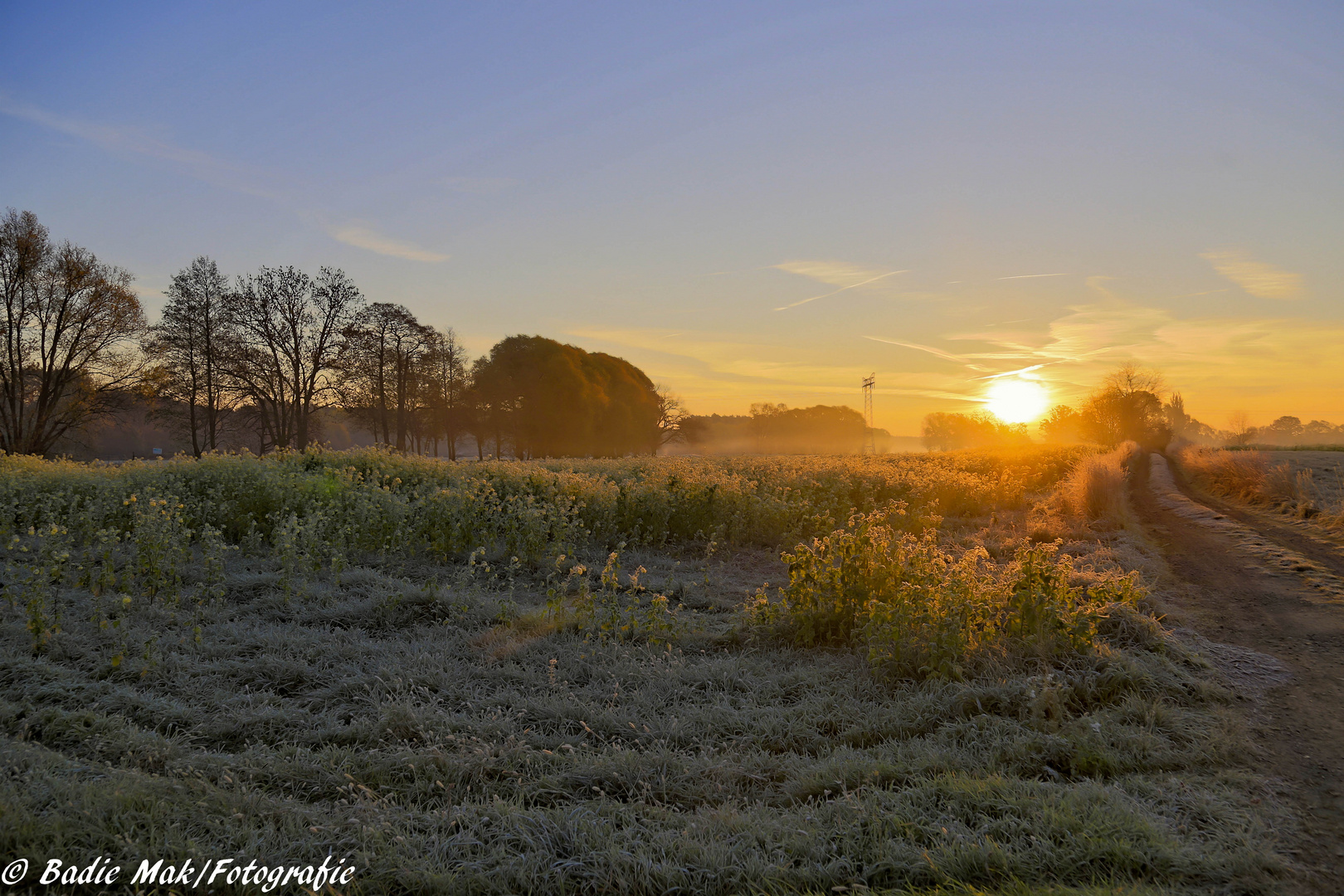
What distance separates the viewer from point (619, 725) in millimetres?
4348

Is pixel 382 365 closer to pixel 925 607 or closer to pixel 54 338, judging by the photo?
pixel 54 338

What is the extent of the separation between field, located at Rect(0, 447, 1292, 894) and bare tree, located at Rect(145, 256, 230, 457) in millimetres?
29516

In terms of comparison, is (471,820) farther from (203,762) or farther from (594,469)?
(594,469)

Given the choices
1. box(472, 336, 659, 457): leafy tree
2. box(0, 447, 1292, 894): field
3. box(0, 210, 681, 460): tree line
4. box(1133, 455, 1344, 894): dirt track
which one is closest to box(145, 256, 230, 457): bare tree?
box(0, 210, 681, 460): tree line

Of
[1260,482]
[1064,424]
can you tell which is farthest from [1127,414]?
[1260,482]

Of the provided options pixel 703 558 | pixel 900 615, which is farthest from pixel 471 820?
pixel 703 558

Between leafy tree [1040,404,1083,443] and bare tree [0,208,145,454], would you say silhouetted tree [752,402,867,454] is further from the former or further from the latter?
bare tree [0,208,145,454]

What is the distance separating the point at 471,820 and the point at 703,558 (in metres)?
7.70

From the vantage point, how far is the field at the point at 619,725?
2.89 m

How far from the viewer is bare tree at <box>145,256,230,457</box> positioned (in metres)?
32.8

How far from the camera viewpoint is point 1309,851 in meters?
2.95

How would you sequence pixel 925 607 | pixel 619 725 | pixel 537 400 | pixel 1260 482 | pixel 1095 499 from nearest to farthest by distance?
pixel 619 725 < pixel 925 607 < pixel 1095 499 < pixel 1260 482 < pixel 537 400

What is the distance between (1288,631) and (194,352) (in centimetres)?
4192

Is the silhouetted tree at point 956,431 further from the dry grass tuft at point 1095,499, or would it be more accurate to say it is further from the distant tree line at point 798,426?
the dry grass tuft at point 1095,499
